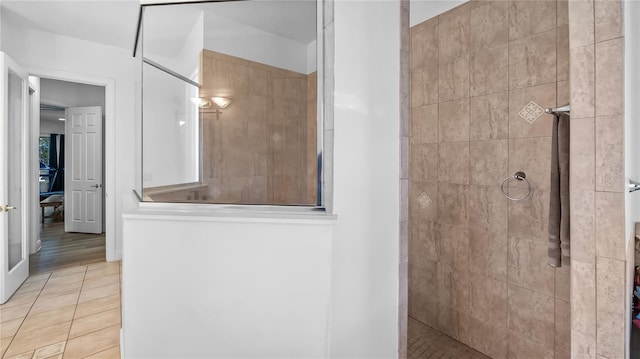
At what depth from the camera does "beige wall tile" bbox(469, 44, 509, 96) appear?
1914 millimetres

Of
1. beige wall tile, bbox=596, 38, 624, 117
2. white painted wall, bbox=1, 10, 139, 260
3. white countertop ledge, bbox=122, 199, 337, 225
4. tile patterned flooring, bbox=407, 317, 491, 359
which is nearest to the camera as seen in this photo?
beige wall tile, bbox=596, 38, 624, 117

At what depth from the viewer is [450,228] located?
224 centimetres

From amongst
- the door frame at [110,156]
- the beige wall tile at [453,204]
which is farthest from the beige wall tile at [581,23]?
the door frame at [110,156]

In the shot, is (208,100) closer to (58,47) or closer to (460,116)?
(460,116)

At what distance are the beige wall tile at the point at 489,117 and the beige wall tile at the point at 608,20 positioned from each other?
0.91 m

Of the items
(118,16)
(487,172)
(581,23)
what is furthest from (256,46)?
(118,16)

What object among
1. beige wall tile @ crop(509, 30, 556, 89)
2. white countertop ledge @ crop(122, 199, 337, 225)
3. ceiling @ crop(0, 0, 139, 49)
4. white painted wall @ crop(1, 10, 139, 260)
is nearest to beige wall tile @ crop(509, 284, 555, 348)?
beige wall tile @ crop(509, 30, 556, 89)

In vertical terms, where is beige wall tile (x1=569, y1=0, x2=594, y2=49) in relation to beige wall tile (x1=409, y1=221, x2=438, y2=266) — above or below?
above

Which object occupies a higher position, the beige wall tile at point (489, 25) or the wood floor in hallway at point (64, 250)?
the beige wall tile at point (489, 25)

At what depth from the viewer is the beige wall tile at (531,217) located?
178 cm

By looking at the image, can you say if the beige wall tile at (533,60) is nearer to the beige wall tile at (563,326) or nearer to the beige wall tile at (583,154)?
the beige wall tile at (583,154)

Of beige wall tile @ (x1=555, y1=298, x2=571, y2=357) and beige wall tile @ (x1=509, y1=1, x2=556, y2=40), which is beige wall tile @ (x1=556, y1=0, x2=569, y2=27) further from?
beige wall tile @ (x1=555, y1=298, x2=571, y2=357)

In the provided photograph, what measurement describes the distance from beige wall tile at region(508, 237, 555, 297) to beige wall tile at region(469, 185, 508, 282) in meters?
0.05

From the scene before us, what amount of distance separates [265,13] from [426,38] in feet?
4.39
